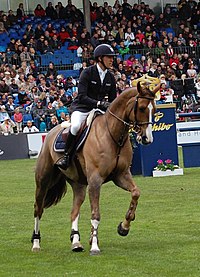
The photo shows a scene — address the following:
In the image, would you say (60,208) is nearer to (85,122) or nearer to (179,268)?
(85,122)

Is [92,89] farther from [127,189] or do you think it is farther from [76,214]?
[76,214]

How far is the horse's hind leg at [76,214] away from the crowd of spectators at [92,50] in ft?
67.1

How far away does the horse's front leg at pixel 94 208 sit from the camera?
10.1 m

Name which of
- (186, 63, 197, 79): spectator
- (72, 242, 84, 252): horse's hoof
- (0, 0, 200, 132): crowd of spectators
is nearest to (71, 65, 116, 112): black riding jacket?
(72, 242, 84, 252): horse's hoof

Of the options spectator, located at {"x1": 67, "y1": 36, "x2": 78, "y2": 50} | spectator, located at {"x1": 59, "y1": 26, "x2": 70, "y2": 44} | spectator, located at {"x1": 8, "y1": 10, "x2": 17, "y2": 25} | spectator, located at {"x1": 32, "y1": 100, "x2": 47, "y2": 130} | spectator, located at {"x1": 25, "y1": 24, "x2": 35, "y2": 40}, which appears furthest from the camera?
spectator, located at {"x1": 8, "y1": 10, "x2": 17, "y2": 25}

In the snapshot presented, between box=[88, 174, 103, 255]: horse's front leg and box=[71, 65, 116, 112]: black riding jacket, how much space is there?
110 centimetres

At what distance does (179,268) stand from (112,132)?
2341 mm

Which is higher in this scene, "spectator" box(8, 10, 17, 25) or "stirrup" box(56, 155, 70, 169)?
"stirrup" box(56, 155, 70, 169)

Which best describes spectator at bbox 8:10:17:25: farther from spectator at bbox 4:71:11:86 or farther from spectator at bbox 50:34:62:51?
spectator at bbox 4:71:11:86

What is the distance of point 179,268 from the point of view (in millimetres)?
8875

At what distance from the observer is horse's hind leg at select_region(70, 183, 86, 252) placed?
34.5 feet

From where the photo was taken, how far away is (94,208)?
1026 cm

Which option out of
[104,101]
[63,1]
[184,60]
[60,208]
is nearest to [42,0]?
[63,1]

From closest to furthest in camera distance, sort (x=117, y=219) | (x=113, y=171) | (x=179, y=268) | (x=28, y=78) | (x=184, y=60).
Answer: (x=179, y=268) → (x=113, y=171) → (x=117, y=219) → (x=28, y=78) → (x=184, y=60)
